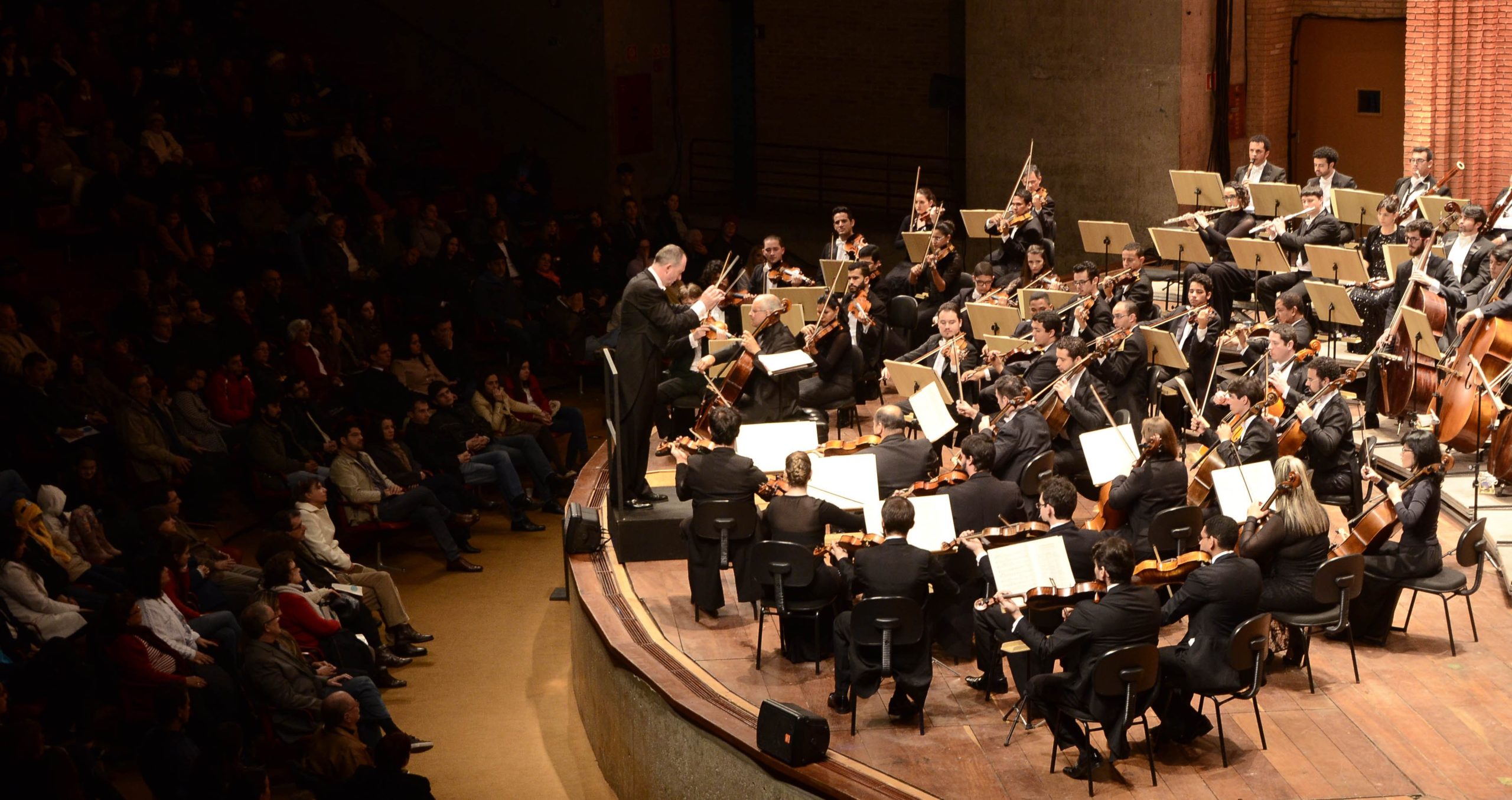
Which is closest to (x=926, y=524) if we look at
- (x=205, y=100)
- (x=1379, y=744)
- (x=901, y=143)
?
(x=1379, y=744)

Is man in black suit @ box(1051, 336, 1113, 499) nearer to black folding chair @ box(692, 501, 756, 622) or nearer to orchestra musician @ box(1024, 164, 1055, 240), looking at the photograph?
black folding chair @ box(692, 501, 756, 622)

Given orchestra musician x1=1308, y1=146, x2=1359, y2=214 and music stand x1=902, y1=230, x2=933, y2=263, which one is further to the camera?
music stand x1=902, y1=230, x2=933, y2=263

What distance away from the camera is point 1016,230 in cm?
1230

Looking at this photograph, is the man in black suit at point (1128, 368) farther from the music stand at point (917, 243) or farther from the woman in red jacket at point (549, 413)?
the woman in red jacket at point (549, 413)

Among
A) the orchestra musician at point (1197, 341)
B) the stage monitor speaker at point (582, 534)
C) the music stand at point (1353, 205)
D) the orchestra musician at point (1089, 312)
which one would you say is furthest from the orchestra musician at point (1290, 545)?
the music stand at point (1353, 205)

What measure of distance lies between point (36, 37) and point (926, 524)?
9649 mm

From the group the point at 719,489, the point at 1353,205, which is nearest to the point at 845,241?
the point at 1353,205

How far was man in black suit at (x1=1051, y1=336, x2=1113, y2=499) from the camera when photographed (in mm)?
9312

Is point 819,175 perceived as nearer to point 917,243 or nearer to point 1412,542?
point 917,243

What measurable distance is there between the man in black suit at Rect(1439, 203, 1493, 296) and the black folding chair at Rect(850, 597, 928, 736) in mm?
5261

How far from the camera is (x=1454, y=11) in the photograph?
12.3m

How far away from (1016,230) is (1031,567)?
19.2 ft

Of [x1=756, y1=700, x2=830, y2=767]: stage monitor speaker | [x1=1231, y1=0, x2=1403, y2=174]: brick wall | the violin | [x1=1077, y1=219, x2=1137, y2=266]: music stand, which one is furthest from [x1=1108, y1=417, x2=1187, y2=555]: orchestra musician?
[x1=1231, y1=0, x2=1403, y2=174]: brick wall

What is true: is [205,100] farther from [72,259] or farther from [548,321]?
[548,321]
